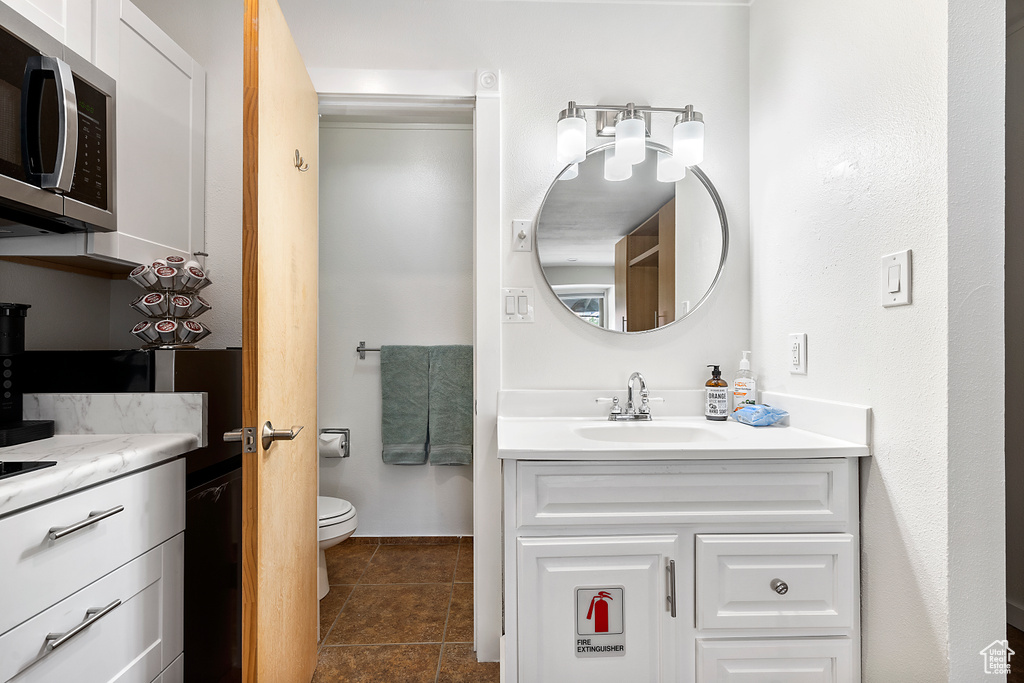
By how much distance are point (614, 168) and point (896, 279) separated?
938 mm

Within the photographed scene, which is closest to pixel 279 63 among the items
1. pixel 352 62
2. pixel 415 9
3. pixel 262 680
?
pixel 352 62

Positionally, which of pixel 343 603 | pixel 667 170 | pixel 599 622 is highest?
pixel 667 170

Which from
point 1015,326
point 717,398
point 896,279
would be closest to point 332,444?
point 717,398

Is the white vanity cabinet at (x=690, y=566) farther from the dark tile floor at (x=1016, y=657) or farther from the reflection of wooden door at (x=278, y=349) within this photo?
the dark tile floor at (x=1016, y=657)

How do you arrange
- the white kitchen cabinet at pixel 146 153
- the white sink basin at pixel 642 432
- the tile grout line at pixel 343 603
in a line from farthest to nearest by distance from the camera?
the tile grout line at pixel 343 603
the white sink basin at pixel 642 432
the white kitchen cabinet at pixel 146 153

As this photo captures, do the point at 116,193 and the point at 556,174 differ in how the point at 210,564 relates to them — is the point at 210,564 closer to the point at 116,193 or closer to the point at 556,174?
the point at 116,193

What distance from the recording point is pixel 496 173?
5.77 ft

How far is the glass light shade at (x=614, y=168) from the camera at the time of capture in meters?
1.79

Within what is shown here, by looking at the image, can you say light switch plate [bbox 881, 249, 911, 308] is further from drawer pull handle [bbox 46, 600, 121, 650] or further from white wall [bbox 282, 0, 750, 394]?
drawer pull handle [bbox 46, 600, 121, 650]

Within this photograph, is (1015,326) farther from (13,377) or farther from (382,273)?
(13,377)

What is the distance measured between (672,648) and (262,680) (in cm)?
97

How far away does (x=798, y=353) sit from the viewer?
1537 mm

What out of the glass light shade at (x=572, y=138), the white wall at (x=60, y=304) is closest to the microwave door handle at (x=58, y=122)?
the white wall at (x=60, y=304)

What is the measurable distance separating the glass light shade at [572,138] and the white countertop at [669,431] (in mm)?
794
